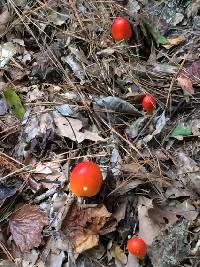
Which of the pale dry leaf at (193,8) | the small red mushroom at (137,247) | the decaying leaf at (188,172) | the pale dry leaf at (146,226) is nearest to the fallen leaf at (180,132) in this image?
the decaying leaf at (188,172)

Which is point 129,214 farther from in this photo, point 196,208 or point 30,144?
point 30,144

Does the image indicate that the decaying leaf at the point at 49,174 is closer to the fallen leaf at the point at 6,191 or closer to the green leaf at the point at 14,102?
the fallen leaf at the point at 6,191

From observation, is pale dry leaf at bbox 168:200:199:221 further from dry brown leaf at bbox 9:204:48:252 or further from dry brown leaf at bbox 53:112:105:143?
dry brown leaf at bbox 9:204:48:252

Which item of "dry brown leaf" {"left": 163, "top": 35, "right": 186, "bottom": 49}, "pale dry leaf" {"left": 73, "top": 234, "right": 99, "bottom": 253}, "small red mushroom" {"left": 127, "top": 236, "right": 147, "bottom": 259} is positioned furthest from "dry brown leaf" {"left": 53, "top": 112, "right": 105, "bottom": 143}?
"dry brown leaf" {"left": 163, "top": 35, "right": 186, "bottom": 49}

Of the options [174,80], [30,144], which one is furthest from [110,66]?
[30,144]

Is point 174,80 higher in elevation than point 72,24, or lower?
lower

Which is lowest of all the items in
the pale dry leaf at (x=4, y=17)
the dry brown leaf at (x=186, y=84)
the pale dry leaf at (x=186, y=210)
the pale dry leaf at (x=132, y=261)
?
the pale dry leaf at (x=132, y=261)
